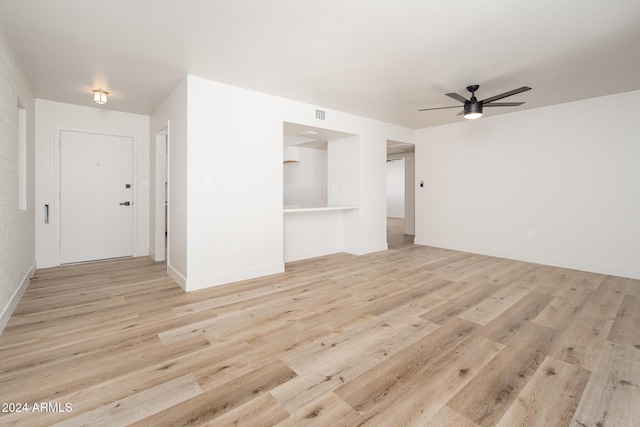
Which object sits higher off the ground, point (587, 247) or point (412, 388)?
point (587, 247)

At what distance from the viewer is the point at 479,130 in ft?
17.9

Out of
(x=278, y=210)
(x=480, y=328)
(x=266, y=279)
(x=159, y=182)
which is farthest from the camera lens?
(x=159, y=182)

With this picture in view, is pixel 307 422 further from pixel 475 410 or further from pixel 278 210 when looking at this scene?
pixel 278 210

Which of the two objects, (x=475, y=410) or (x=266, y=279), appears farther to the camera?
(x=266, y=279)

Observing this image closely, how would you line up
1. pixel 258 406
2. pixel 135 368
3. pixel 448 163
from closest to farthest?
pixel 258 406, pixel 135 368, pixel 448 163

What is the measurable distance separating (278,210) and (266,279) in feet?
3.20

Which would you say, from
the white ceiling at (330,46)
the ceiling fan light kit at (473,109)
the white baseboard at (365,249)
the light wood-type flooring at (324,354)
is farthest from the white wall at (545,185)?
the ceiling fan light kit at (473,109)

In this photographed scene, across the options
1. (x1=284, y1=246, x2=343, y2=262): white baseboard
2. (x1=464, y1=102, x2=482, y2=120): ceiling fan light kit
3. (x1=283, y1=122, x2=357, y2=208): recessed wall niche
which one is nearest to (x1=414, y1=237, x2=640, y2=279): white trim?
(x1=284, y1=246, x2=343, y2=262): white baseboard

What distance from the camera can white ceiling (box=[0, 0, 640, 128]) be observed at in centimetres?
220

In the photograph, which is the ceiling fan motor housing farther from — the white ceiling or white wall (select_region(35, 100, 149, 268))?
white wall (select_region(35, 100, 149, 268))

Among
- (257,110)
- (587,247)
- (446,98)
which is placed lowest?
(587,247)

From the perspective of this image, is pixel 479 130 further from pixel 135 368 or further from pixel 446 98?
pixel 135 368

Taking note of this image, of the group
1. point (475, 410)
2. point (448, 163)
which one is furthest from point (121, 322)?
point (448, 163)

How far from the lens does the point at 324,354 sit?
2088 millimetres
